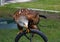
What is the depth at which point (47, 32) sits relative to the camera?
8.70 m

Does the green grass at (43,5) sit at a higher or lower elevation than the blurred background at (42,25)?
lower

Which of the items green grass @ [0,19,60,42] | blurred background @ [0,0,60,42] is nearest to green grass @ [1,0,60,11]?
blurred background @ [0,0,60,42]

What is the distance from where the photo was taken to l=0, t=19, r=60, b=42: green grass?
25.6 feet

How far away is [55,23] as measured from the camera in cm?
1010

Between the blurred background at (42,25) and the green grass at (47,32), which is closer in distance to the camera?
the green grass at (47,32)

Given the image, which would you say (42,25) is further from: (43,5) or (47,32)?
(43,5)

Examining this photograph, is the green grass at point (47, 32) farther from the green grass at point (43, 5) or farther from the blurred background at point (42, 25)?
the green grass at point (43, 5)

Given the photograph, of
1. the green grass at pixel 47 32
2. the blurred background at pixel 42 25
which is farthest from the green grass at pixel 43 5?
the green grass at pixel 47 32

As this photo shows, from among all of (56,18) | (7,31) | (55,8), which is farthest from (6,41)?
(55,8)

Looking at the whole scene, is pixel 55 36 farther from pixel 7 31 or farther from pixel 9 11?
pixel 9 11

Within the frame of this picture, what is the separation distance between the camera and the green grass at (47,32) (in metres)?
7.80

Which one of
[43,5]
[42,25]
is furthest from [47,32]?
[43,5]

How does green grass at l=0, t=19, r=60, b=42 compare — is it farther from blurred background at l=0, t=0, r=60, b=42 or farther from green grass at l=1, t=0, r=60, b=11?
green grass at l=1, t=0, r=60, b=11

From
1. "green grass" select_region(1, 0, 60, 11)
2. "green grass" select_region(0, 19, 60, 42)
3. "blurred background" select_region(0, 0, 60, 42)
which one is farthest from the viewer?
"green grass" select_region(1, 0, 60, 11)
